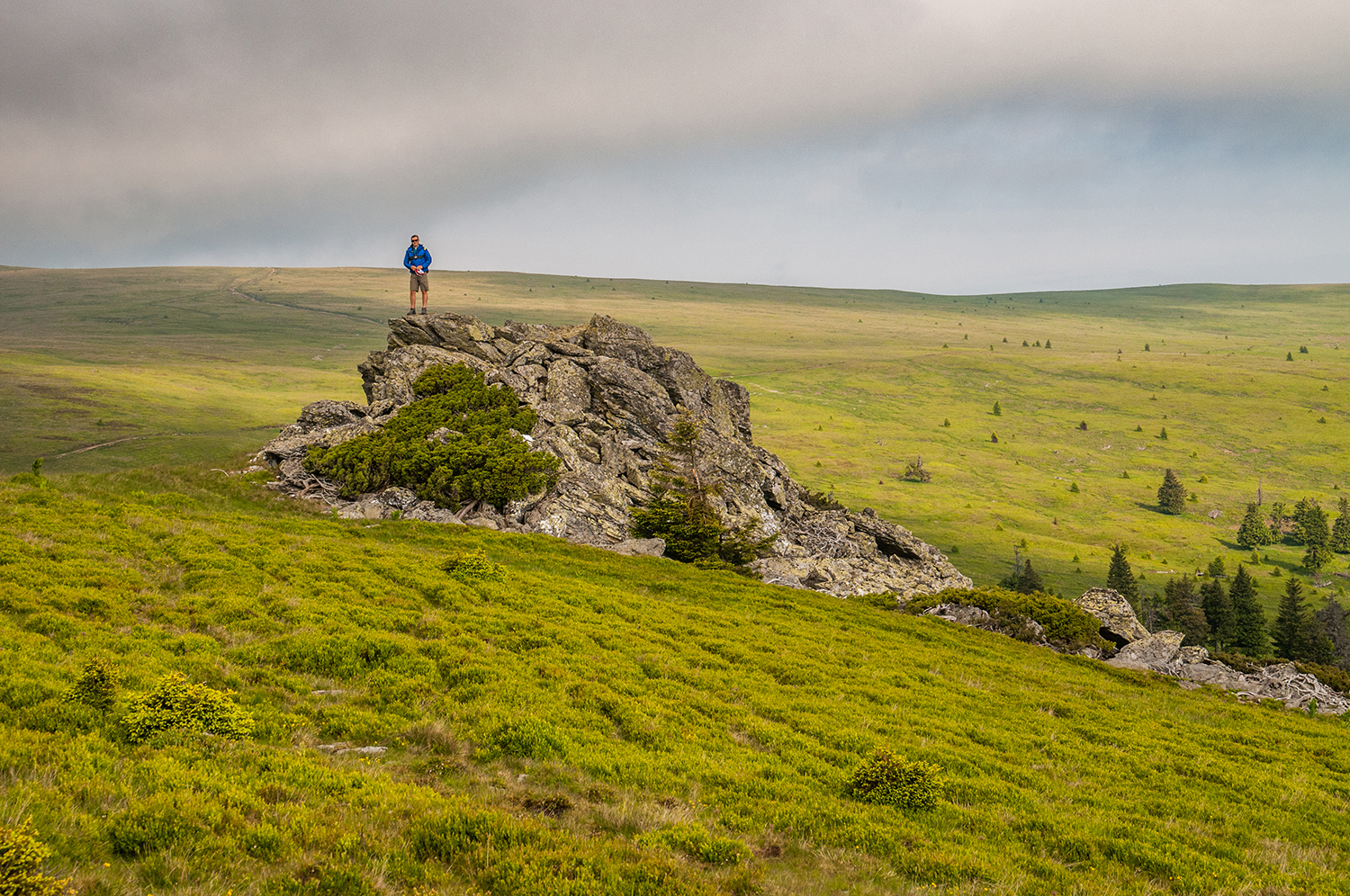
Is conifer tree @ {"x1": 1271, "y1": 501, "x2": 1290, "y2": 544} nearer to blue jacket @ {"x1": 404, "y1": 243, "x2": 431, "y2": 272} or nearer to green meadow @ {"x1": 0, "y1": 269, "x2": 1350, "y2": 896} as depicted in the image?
green meadow @ {"x1": 0, "y1": 269, "x2": 1350, "y2": 896}

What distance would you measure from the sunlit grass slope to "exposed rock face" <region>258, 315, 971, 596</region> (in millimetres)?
19577

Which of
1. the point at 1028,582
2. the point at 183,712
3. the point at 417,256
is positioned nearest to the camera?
the point at 183,712

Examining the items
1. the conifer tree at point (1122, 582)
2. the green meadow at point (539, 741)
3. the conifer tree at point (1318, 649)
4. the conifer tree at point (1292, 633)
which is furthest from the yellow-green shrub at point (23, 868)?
the conifer tree at point (1122, 582)

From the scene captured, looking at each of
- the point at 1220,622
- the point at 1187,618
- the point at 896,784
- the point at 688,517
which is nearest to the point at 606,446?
the point at 688,517

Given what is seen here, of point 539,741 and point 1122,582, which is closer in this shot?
point 539,741

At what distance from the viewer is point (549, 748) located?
14.2 metres

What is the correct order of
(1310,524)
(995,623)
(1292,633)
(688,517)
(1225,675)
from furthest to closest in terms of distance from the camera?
(1310,524) < (1292,633) < (688,517) < (995,623) < (1225,675)

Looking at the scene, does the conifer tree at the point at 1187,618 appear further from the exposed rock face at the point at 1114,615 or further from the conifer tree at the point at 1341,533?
the conifer tree at the point at 1341,533

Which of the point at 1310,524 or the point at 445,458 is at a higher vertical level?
the point at 445,458

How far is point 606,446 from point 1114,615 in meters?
38.1

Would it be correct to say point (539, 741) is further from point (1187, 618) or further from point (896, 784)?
point (1187, 618)

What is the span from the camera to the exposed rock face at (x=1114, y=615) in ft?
150

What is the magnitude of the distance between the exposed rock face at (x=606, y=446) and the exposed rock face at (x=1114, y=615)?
38.6 feet

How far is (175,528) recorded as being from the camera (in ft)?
86.2
